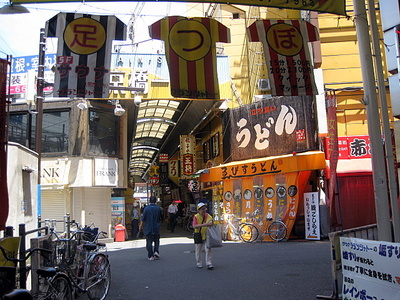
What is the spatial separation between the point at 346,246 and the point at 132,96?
572 inches

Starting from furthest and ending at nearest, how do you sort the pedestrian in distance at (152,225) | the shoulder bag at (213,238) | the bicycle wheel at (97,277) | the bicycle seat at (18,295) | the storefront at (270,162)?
the storefront at (270,162) < the pedestrian in distance at (152,225) < the shoulder bag at (213,238) < the bicycle wheel at (97,277) < the bicycle seat at (18,295)

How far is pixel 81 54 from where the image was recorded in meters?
7.03

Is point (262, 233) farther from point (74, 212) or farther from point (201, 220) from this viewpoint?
point (74, 212)

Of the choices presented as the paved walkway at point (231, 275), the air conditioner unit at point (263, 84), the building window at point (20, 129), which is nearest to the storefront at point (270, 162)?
the air conditioner unit at point (263, 84)

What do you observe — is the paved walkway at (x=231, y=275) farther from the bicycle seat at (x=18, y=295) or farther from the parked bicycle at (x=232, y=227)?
the bicycle seat at (x=18, y=295)

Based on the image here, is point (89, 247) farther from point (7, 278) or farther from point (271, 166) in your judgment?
point (271, 166)

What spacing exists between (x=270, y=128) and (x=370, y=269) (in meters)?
12.3

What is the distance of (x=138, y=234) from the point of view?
21031 mm

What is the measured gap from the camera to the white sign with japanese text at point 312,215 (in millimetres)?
15016

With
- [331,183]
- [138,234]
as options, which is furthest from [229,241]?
[138,234]

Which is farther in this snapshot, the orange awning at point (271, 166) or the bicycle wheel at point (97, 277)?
the orange awning at point (271, 166)

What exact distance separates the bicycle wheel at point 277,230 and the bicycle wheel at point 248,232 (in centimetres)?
61

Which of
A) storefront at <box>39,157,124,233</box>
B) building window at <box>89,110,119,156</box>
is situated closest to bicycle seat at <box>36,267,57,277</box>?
storefront at <box>39,157,124,233</box>

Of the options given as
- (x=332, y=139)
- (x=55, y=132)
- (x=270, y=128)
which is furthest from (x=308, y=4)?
(x=55, y=132)
